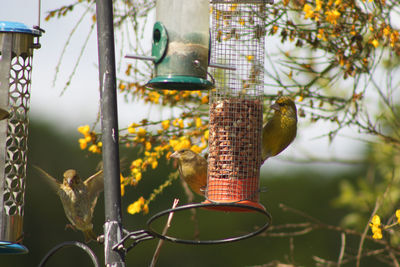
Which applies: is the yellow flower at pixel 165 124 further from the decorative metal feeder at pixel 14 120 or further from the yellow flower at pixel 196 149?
the decorative metal feeder at pixel 14 120

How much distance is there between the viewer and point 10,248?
13.0ft

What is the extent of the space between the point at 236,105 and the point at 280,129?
25.2 inches

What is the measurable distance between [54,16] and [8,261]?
21.2 ft

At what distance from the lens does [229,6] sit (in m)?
4.86

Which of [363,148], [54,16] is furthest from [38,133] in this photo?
[54,16]

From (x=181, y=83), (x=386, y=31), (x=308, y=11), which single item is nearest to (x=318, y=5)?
(x=308, y=11)

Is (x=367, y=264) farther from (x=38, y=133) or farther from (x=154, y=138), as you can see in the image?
(x=154, y=138)

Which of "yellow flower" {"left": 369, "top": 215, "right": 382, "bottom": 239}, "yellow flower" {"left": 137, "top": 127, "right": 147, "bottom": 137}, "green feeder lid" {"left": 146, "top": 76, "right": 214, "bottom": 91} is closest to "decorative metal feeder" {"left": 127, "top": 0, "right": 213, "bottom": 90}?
"green feeder lid" {"left": 146, "top": 76, "right": 214, "bottom": 91}

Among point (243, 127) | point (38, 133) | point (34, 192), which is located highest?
point (243, 127)

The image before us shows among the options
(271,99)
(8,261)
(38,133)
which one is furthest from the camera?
(38,133)

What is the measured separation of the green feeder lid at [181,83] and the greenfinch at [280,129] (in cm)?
99

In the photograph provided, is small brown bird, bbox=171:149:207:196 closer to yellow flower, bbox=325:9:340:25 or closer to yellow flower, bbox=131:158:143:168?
yellow flower, bbox=131:158:143:168

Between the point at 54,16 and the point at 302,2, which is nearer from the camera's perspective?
the point at 302,2

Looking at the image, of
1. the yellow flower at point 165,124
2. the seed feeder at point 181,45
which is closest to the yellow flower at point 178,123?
the yellow flower at point 165,124
